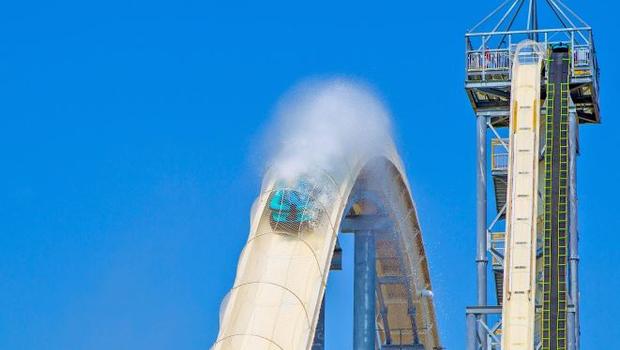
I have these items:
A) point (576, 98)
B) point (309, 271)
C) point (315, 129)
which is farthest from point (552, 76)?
point (309, 271)

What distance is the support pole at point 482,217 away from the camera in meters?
59.6

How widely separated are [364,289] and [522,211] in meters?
5.03

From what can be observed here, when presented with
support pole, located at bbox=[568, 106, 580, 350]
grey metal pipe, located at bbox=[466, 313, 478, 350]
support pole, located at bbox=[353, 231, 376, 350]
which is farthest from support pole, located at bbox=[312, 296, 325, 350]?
support pole, located at bbox=[568, 106, 580, 350]

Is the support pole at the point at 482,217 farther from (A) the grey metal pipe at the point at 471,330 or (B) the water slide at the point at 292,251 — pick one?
(B) the water slide at the point at 292,251

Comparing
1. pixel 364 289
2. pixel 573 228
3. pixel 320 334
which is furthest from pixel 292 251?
pixel 573 228

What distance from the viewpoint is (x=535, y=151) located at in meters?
52.1

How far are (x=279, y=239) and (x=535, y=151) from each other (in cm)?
1167

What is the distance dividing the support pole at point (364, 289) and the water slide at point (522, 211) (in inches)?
142

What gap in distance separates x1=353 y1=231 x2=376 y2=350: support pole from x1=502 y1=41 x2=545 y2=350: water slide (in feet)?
11.9

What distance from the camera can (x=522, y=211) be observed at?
51.0 metres

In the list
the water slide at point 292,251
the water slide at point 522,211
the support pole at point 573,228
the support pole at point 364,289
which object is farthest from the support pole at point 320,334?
the support pole at point 573,228

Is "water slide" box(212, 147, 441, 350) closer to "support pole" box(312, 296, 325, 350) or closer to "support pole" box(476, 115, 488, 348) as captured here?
"support pole" box(312, 296, 325, 350)

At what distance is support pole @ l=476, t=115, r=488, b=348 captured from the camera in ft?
196

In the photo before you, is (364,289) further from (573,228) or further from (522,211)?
(573,228)
